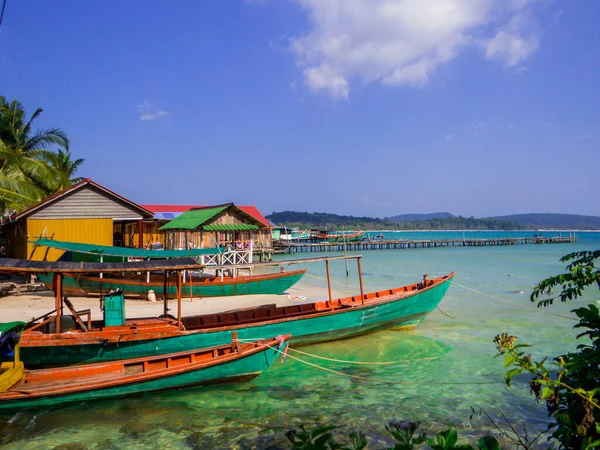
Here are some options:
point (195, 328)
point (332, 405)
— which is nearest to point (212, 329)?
point (195, 328)

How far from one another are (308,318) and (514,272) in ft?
95.9

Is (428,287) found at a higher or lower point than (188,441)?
higher

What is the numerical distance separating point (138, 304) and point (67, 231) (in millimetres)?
5989

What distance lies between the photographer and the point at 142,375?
29.1 feet

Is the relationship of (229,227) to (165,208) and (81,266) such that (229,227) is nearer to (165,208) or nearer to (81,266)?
(165,208)

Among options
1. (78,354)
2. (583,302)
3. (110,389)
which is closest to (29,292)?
(78,354)

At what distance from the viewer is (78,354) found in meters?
9.84

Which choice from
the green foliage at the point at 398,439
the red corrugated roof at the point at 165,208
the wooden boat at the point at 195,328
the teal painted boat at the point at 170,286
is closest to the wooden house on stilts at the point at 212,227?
the teal painted boat at the point at 170,286

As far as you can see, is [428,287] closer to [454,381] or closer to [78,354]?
[454,381]

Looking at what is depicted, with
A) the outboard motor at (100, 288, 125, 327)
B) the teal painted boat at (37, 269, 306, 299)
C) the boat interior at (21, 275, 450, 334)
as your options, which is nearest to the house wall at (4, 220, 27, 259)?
the teal painted boat at (37, 269, 306, 299)

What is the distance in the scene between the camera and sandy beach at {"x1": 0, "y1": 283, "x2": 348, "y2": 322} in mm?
15758

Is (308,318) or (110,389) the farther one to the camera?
Result: (308,318)

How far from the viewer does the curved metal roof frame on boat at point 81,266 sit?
952cm

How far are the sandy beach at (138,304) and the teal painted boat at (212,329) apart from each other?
4052 mm
